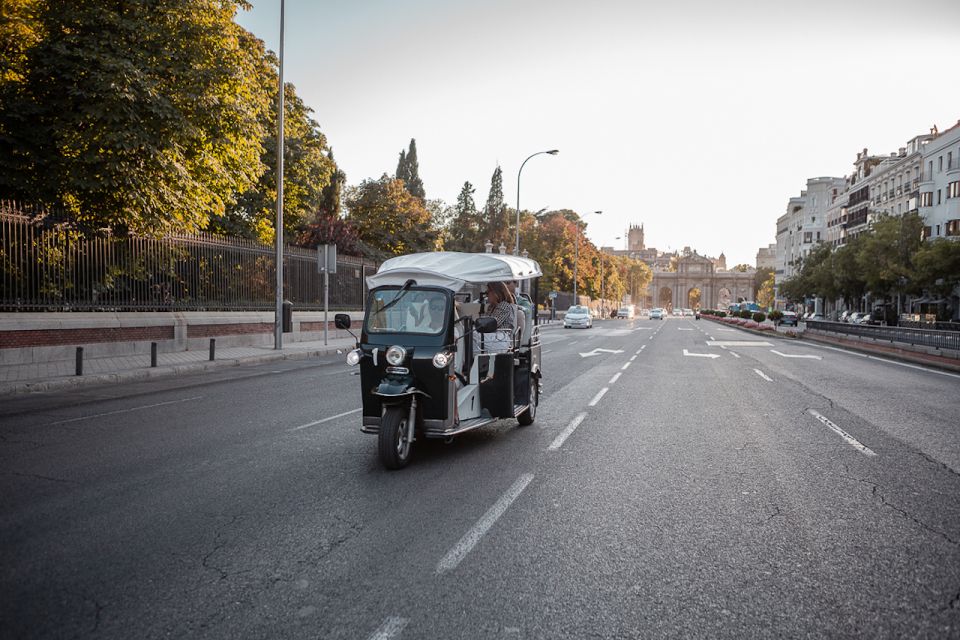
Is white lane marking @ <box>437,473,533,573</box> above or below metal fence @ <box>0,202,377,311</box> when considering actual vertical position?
below

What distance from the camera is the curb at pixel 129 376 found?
11.9 metres

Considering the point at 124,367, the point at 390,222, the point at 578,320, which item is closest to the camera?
the point at 124,367

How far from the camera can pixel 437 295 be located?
6969 mm

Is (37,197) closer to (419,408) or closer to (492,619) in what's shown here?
(419,408)

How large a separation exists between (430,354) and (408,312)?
62 cm

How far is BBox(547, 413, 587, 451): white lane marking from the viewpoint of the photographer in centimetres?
759

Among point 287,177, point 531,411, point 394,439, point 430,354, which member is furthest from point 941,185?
point 394,439

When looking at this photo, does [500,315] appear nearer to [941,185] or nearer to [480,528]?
[480,528]

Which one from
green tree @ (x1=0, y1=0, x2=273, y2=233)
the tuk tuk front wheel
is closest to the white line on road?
the tuk tuk front wheel

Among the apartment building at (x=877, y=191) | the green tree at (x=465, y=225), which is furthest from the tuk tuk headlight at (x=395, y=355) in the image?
the green tree at (x=465, y=225)

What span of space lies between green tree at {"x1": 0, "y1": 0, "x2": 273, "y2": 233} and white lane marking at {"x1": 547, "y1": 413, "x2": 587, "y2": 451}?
11.4m

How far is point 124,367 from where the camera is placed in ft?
49.1

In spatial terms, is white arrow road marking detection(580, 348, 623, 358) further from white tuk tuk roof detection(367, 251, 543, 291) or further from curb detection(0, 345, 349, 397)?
white tuk tuk roof detection(367, 251, 543, 291)

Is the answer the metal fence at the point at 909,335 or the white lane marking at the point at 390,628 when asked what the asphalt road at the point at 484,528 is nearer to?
the white lane marking at the point at 390,628
